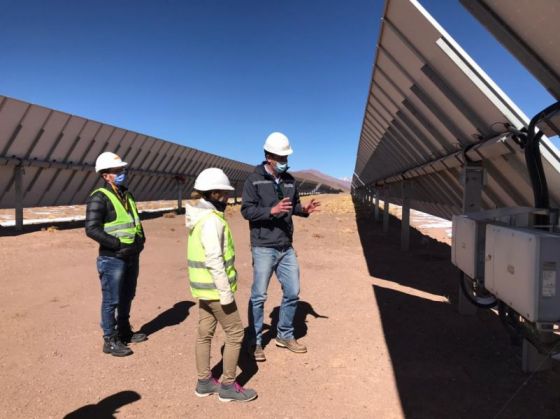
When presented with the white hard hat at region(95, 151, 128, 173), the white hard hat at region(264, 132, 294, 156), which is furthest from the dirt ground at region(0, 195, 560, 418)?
the white hard hat at region(264, 132, 294, 156)

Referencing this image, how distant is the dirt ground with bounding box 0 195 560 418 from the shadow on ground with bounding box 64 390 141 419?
0.01 metres

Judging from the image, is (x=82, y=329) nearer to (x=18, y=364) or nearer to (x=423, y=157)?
(x=18, y=364)

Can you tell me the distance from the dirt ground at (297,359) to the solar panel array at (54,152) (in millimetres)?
6992

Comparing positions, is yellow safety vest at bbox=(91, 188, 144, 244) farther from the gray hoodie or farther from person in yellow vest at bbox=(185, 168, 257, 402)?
the gray hoodie

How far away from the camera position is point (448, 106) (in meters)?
5.31

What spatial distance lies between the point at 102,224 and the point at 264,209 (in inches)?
62.6

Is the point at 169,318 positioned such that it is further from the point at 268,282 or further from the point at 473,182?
the point at 473,182

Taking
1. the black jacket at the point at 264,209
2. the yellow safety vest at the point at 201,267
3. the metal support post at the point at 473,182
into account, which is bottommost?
the yellow safety vest at the point at 201,267

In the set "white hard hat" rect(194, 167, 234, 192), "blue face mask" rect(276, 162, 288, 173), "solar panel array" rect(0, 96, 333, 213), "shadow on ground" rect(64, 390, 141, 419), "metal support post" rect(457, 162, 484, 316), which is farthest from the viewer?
"solar panel array" rect(0, 96, 333, 213)

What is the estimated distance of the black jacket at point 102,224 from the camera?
4.10 meters

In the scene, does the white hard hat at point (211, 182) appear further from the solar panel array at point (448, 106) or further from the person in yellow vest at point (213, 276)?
the solar panel array at point (448, 106)

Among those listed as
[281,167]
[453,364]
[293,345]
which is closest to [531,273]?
[453,364]

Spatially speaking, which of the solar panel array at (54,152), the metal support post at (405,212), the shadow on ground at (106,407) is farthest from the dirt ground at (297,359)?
the solar panel array at (54,152)

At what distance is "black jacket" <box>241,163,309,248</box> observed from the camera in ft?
13.8
